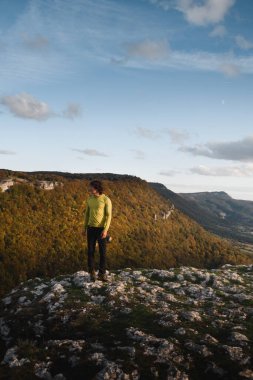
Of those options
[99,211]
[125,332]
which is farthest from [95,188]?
[125,332]

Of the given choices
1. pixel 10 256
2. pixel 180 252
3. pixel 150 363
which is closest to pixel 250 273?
pixel 150 363

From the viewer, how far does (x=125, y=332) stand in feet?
44.2

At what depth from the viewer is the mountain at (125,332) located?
11078mm

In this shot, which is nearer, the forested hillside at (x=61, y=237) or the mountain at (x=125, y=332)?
the mountain at (x=125, y=332)

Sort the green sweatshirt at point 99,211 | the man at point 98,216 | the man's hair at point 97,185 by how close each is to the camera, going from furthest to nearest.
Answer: the green sweatshirt at point 99,211 → the man at point 98,216 → the man's hair at point 97,185

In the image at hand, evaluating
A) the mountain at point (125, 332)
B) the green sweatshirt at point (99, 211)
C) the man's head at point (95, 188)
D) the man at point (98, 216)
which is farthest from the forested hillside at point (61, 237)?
the man's head at point (95, 188)

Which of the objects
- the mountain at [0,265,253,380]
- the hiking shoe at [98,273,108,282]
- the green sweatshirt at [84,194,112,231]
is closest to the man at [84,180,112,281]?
the green sweatshirt at [84,194,112,231]

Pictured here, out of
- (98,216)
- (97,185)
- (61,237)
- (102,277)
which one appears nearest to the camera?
(97,185)

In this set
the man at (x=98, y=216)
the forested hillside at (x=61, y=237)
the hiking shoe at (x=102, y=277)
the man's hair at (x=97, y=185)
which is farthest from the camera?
the forested hillside at (x=61, y=237)

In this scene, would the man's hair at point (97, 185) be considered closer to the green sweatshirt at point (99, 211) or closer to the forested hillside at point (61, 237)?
the green sweatshirt at point (99, 211)

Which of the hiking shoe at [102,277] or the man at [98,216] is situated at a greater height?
the man at [98,216]

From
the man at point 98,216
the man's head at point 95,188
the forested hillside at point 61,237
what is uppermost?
the man's head at point 95,188

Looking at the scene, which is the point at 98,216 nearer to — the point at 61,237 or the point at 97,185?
the point at 97,185

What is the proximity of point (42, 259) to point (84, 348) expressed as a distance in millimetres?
111978
